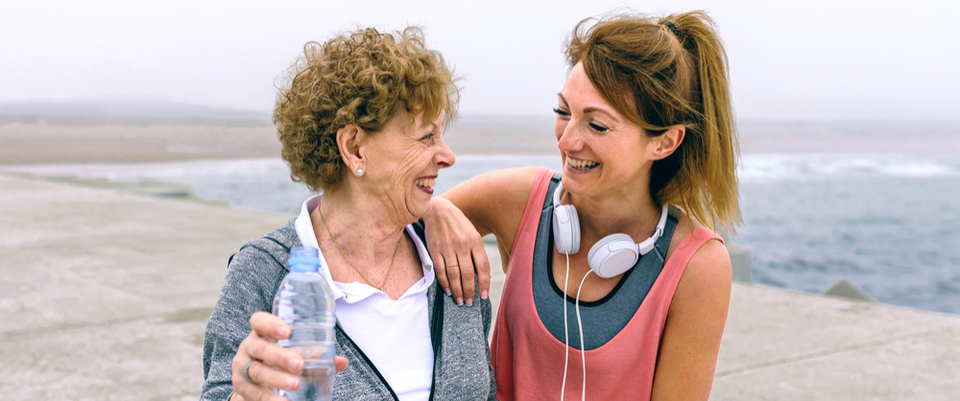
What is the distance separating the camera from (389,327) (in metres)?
2.10

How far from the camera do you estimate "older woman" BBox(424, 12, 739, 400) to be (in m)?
2.07

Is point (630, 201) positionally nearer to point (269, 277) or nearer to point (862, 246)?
point (269, 277)

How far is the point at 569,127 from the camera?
2143mm

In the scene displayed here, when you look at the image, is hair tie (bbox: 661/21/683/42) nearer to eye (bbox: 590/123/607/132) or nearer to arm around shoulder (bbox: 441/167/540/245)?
eye (bbox: 590/123/607/132)

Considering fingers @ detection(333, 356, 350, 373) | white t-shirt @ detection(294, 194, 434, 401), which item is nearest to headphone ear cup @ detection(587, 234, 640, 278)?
white t-shirt @ detection(294, 194, 434, 401)

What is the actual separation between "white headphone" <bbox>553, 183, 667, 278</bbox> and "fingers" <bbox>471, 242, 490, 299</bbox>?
239mm

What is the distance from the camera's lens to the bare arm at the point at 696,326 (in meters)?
2.07

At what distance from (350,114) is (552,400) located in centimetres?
110

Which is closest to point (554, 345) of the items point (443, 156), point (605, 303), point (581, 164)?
point (605, 303)

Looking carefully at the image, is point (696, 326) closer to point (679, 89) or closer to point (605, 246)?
point (605, 246)

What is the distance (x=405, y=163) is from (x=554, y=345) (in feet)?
Answer: 2.40

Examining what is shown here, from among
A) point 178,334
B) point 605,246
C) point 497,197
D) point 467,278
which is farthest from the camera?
point 178,334

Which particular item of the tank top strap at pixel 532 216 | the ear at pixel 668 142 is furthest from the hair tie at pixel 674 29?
the tank top strap at pixel 532 216

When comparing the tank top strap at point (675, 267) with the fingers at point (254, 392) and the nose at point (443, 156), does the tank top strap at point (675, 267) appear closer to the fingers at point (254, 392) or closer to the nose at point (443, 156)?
the nose at point (443, 156)
